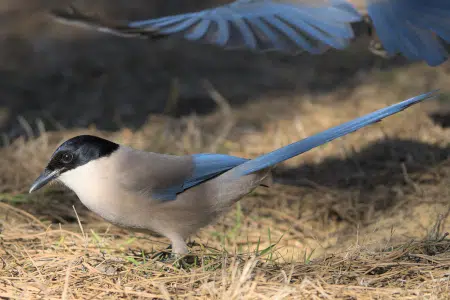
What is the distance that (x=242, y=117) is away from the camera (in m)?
6.34

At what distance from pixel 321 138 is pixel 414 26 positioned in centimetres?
129

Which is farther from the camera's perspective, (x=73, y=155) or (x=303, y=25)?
(x=303, y=25)

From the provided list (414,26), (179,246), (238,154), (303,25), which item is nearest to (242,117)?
(238,154)

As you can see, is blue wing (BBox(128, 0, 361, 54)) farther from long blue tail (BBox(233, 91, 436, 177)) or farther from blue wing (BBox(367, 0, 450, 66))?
long blue tail (BBox(233, 91, 436, 177))

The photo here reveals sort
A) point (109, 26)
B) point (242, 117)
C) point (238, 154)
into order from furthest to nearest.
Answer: point (242, 117), point (238, 154), point (109, 26)

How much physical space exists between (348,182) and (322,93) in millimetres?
2159

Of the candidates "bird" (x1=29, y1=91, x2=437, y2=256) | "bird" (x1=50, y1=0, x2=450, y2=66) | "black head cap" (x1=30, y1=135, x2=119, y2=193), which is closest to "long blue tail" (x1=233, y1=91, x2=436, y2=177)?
"bird" (x1=29, y1=91, x2=437, y2=256)

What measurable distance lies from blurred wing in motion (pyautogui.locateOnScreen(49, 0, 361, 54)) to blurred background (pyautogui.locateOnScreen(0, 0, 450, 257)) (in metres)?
0.98

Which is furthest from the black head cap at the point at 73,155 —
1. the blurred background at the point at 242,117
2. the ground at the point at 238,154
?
the blurred background at the point at 242,117

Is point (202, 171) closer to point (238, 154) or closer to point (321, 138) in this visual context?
point (321, 138)

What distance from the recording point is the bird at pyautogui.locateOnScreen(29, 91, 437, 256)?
3324mm

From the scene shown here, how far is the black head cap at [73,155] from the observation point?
3.37 meters

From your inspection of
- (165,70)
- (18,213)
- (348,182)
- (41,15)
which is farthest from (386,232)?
(41,15)

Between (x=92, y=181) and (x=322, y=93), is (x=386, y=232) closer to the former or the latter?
(x=92, y=181)
